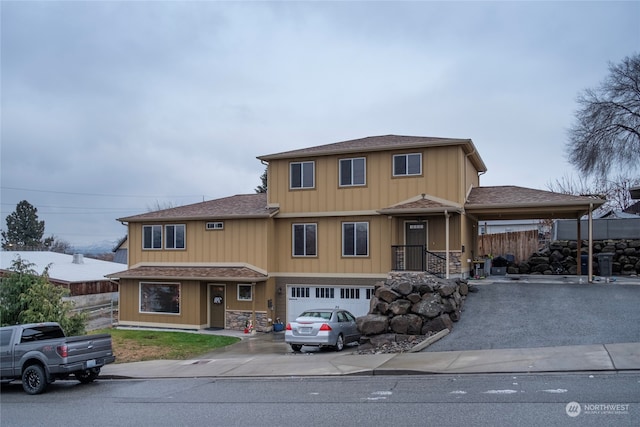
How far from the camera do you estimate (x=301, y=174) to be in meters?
26.6

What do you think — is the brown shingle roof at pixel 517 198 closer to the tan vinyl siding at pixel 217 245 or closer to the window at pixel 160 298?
the tan vinyl siding at pixel 217 245

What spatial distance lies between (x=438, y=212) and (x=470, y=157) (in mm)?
4070

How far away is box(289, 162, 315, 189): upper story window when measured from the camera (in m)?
26.5

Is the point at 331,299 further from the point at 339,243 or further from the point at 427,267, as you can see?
the point at 427,267

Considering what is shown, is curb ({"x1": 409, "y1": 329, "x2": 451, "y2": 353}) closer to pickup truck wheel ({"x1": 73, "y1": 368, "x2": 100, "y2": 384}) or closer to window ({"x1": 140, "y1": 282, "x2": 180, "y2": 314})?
pickup truck wheel ({"x1": 73, "y1": 368, "x2": 100, "y2": 384})

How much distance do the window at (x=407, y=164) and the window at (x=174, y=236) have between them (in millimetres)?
11004

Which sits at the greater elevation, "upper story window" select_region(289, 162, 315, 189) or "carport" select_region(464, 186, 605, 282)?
"upper story window" select_region(289, 162, 315, 189)

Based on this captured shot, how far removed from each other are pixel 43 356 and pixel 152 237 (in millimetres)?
15940

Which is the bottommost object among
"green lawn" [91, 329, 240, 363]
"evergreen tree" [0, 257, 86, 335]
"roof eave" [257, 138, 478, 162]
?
"green lawn" [91, 329, 240, 363]

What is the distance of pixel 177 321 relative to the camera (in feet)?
91.9

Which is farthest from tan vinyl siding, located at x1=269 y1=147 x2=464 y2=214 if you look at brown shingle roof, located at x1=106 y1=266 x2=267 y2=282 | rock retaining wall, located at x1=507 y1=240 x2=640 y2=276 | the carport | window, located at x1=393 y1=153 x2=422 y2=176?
rock retaining wall, located at x1=507 y1=240 x2=640 y2=276

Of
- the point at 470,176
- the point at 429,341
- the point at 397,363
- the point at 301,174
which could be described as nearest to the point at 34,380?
the point at 397,363

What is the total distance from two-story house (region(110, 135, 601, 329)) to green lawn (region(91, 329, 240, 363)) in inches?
105

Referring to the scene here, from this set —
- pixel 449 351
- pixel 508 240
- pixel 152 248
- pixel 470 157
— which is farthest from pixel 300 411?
pixel 508 240
